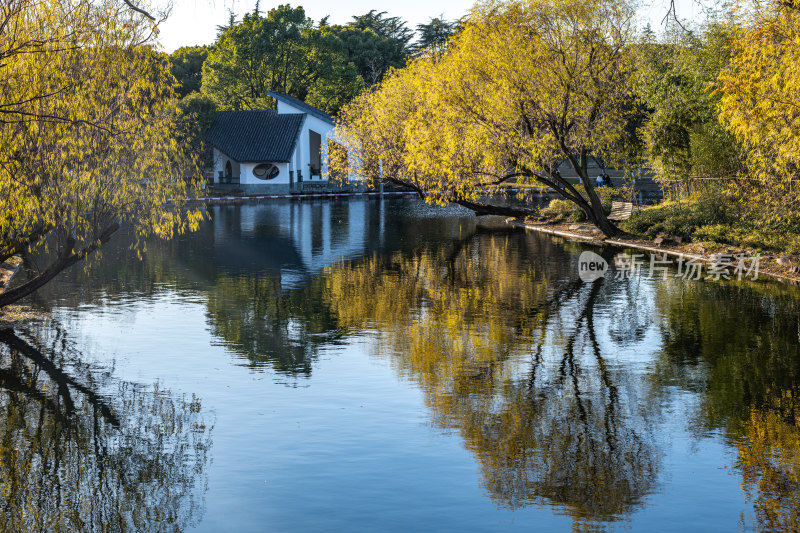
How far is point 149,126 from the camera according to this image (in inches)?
687

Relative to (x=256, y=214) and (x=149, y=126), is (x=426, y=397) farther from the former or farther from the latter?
(x=256, y=214)

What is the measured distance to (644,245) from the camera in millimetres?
29547

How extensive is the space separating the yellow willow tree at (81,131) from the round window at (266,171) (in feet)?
169

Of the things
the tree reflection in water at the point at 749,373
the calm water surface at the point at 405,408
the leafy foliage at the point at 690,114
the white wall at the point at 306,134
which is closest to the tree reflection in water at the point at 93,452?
the calm water surface at the point at 405,408

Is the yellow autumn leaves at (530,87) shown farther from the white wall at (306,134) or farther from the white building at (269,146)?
the white wall at (306,134)

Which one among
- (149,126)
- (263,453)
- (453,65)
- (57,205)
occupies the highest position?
(453,65)

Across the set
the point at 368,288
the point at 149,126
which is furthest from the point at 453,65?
the point at 149,126

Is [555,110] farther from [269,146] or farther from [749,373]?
[269,146]

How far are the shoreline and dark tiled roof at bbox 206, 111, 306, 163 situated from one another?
31039mm

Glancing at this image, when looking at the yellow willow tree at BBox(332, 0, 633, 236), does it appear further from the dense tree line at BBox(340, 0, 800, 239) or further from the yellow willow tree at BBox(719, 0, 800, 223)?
the yellow willow tree at BBox(719, 0, 800, 223)

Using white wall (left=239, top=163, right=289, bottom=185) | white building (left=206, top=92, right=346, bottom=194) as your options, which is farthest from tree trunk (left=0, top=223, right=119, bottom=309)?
white wall (left=239, top=163, right=289, bottom=185)

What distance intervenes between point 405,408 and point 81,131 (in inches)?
339

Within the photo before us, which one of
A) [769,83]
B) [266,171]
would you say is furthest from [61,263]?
[266,171]

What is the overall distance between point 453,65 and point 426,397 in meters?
20.9
